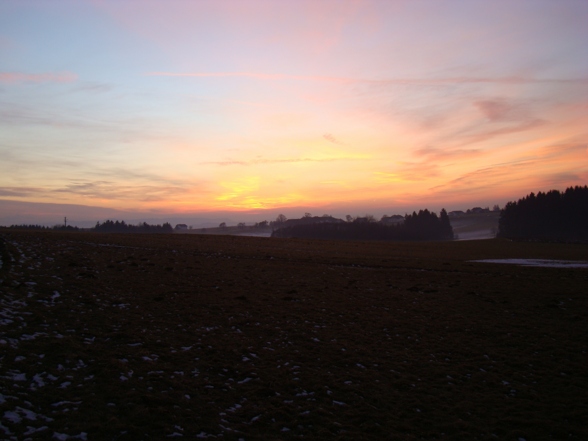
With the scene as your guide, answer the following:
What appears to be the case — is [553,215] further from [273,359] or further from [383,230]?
[273,359]

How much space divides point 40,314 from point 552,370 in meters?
16.6

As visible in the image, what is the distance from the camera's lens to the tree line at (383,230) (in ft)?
415

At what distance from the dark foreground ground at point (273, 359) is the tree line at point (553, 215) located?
10414 cm

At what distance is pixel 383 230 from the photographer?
12800cm

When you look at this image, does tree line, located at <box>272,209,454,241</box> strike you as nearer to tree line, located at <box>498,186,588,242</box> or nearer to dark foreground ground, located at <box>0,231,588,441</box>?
tree line, located at <box>498,186,588,242</box>

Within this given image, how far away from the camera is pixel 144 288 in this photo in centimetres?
1833

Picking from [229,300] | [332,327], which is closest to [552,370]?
[332,327]

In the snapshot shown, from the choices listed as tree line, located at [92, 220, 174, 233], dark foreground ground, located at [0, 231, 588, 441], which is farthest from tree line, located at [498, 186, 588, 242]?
tree line, located at [92, 220, 174, 233]

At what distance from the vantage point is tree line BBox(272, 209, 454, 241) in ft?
415

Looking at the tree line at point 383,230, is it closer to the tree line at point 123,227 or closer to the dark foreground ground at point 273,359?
the tree line at point 123,227

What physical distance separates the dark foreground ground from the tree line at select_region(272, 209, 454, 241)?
105197 millimetres

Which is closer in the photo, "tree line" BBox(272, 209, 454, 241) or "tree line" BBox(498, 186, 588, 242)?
"tree line" BBox(498, 186, 588, 242)

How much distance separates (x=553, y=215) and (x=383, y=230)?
49.4 meters

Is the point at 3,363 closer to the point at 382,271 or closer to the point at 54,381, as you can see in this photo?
the point at 54,381
